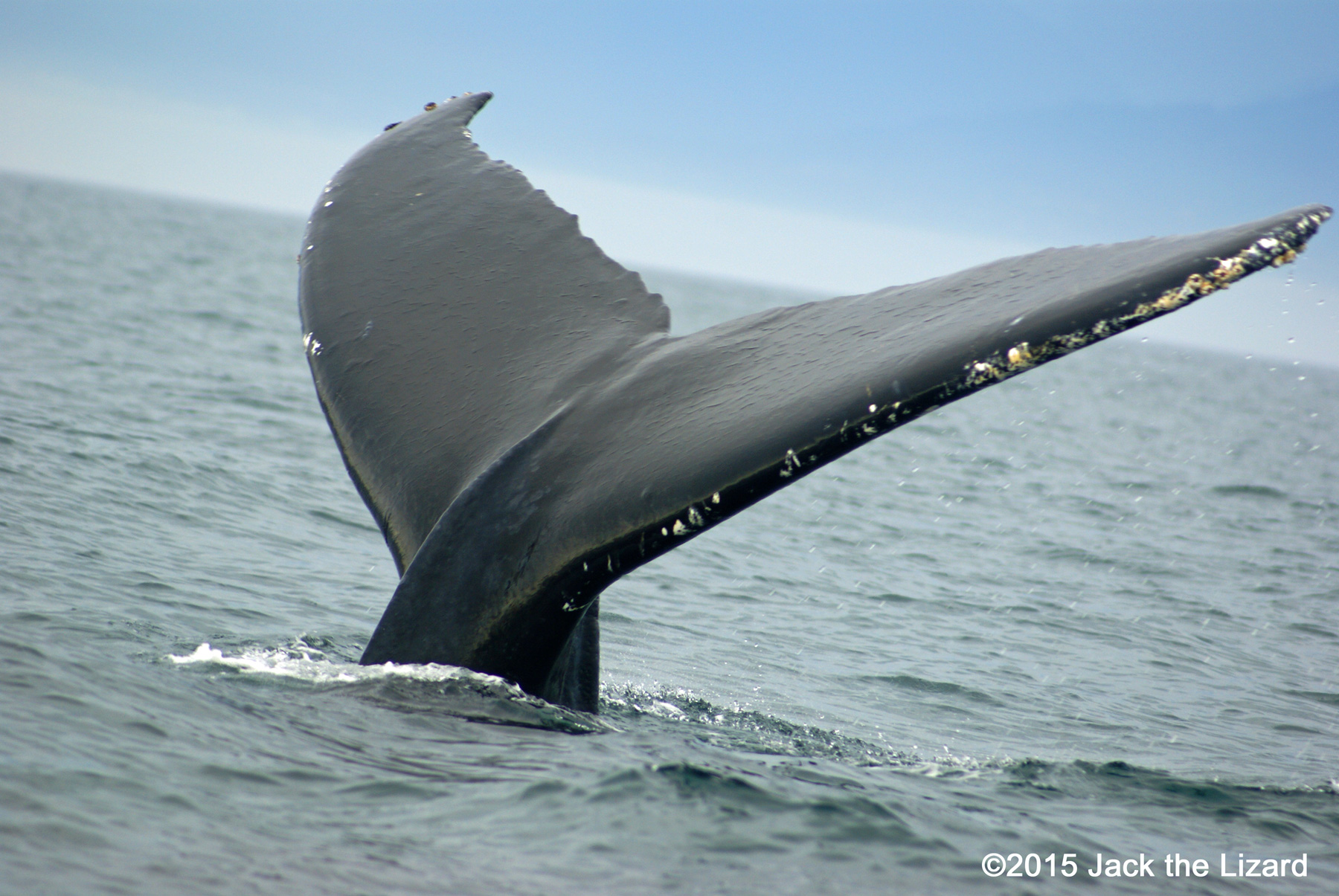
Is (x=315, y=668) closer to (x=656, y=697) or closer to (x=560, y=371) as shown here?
(x=656, y=697)

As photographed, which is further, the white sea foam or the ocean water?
the white sea foam

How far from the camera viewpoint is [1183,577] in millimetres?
11219

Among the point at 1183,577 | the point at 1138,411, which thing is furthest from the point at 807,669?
the point at 1138,411

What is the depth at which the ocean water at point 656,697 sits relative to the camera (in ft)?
10.2

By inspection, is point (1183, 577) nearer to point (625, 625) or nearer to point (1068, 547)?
point (1068, 547)

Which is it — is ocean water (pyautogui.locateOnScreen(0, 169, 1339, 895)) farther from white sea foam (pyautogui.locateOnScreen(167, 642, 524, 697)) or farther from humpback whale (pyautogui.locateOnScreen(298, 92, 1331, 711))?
humpback whale (pyautogui.locateOnScreen(298, 92, 1331, 711))

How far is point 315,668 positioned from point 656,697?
151cm

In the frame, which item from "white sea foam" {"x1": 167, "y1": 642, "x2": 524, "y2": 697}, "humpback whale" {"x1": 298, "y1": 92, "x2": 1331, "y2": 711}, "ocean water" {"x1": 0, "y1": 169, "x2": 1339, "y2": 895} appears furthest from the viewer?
"white sea foam" {"x1": 167, "y1": 642, "x2": 524, "y2": 697}

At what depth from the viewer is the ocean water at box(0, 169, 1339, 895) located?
3.11 meters

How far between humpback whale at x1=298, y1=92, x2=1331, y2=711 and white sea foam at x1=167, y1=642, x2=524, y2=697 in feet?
0.19

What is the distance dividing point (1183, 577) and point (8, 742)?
1014cm

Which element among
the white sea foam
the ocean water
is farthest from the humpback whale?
the ocean water

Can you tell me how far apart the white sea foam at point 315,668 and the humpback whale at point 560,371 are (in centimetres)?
6

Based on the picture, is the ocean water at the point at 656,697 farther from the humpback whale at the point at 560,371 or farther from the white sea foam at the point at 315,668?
the humpback whale at the point at 560,371
